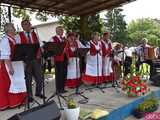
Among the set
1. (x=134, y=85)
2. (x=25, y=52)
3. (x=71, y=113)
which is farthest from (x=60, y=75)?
(x=71, y=113)

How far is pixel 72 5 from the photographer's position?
12.8 meters

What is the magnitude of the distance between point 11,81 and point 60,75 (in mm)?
1750

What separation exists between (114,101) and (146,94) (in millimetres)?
1089

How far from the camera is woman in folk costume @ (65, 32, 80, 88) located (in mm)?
8992

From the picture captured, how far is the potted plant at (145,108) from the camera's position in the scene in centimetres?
798

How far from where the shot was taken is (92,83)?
10.4 m

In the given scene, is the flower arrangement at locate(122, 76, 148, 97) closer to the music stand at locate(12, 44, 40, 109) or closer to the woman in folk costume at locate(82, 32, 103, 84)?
the woman in folk costume at locate(82, 32, 103, 84)

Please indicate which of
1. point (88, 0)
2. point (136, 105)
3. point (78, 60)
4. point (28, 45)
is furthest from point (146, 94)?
point (88, 0)

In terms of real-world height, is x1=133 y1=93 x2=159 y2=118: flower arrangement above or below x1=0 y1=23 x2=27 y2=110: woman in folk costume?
below

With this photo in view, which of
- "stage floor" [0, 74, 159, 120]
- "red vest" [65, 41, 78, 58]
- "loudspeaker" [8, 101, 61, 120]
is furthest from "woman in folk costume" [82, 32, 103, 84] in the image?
"loudspeaker" [8, 101, 61, 120]

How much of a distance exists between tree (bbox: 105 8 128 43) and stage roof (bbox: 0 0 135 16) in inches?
1183

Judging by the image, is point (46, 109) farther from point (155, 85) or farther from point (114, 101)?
point (155, 85)

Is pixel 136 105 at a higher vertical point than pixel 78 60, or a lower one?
lower

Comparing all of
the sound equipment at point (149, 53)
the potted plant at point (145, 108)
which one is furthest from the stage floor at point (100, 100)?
the sound equipment at point (149, 53)
